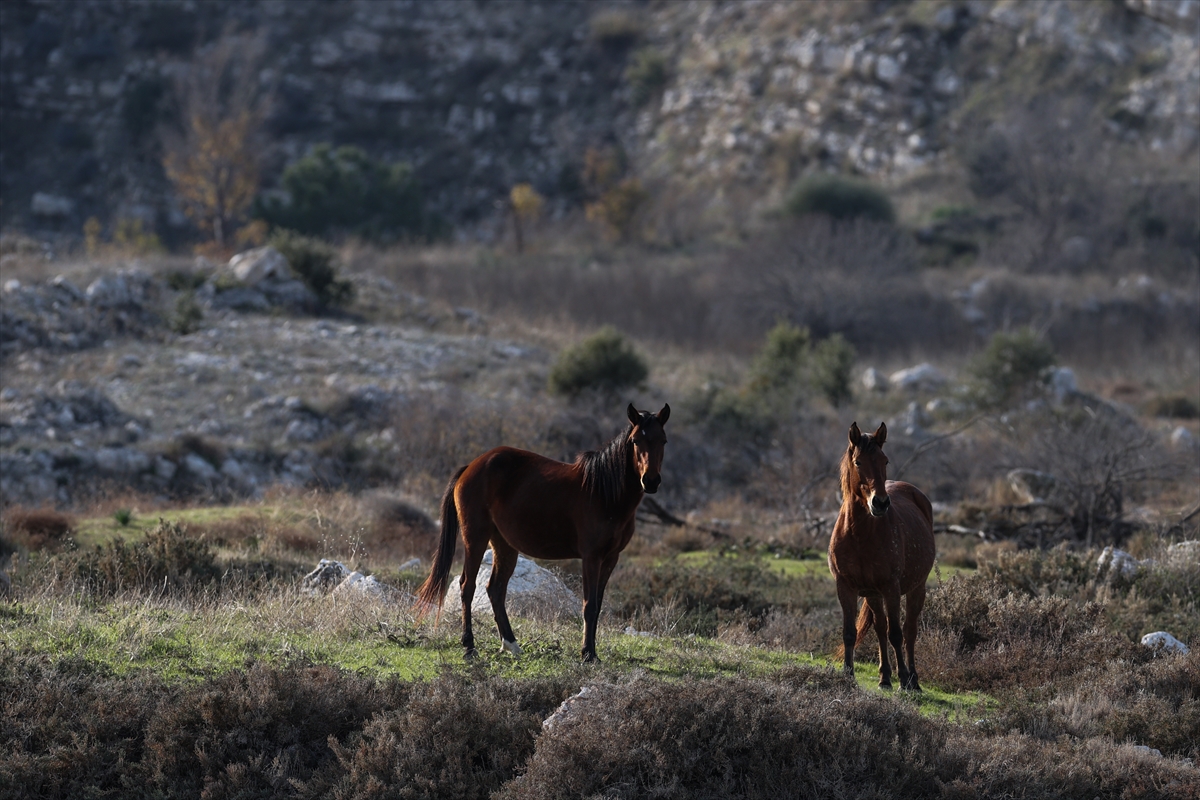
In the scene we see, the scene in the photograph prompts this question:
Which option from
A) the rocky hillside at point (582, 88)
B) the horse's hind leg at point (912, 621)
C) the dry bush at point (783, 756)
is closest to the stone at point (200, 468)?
the horse's hind leg at point (912, 621)

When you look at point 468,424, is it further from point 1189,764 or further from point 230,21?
point 230,21

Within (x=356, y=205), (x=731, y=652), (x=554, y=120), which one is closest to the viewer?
(x=731, y=652)

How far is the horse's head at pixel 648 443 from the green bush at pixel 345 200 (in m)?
43.3

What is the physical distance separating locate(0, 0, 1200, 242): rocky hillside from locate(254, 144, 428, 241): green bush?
652cm

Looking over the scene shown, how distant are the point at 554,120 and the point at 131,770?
193ft

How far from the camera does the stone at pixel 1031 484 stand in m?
19.7

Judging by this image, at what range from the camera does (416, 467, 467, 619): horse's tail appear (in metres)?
9.33

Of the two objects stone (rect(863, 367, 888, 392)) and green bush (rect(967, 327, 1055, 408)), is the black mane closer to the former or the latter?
green bush (rect(967, 327, 1055, 408))

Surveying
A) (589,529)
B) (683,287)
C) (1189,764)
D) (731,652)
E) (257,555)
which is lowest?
(683,287)

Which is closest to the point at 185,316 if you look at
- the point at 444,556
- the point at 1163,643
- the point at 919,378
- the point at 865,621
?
the point at 919,378

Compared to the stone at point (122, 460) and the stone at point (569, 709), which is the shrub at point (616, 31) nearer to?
the stone at point (122, 460)

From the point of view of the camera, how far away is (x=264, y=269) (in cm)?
3067

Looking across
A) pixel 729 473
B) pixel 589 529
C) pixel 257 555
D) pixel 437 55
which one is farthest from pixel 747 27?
pixel 589 529

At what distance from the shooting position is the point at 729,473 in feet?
83.5
